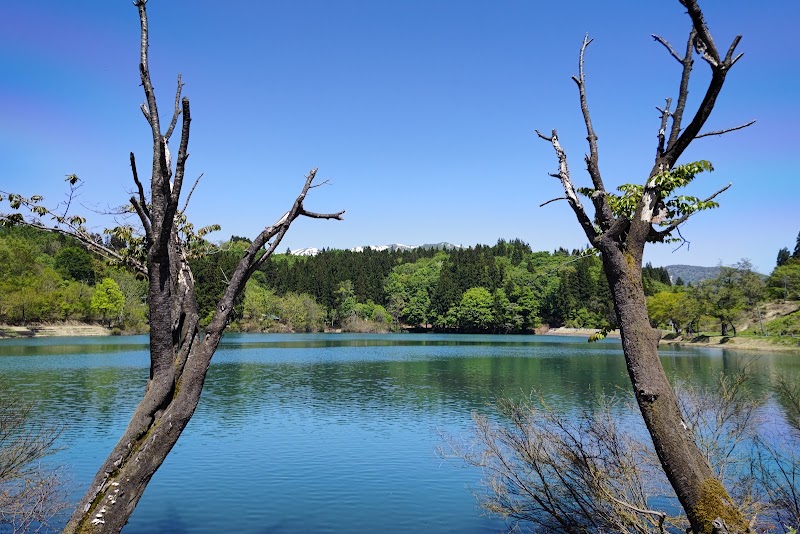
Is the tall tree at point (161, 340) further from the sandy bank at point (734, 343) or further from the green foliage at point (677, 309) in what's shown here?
the green foliage at point (677, 309)

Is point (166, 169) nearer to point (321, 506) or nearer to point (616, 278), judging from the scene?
point (616, 278)

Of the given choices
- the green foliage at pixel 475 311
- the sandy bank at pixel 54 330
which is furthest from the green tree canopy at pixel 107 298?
the green foliage at pixel 475 311

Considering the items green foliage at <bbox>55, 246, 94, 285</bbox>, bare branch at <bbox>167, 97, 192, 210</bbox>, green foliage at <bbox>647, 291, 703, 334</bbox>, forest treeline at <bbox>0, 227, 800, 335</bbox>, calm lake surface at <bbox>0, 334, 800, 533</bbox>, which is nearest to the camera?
bare branch at <bbox>167, 97, 192, 210</bbox>

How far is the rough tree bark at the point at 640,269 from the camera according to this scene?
15.9 ft

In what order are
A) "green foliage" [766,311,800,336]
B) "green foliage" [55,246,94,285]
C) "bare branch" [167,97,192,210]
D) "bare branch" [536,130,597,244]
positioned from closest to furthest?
1. "bare branch" [167,97,192,210]
2. "bare branch" [536,130,597,244]
3. "green foliage" [766,311,800,336]
4. "green foliage" [55,246,94,285]

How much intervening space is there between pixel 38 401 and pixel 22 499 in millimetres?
16300

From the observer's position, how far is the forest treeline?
68562 millimetres

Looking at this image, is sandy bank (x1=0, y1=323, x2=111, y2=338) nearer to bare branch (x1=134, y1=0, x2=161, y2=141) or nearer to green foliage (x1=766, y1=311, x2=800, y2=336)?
bare branch (x1=134, y1=0, x2=161, y2=141)

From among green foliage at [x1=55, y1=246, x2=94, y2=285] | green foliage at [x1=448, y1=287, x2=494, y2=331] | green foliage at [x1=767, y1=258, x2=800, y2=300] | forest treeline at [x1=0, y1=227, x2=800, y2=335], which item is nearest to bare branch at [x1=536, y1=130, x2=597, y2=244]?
forest treeline at [x1=0, y1=227, x2=800, y2=335]

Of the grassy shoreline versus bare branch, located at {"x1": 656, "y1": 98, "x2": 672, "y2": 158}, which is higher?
bare branch, located at {"x1": 656, "y1": 98, "x2": 672, "y2": 158}

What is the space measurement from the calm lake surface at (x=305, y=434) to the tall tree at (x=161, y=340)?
259 inches

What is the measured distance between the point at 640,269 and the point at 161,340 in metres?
4.36

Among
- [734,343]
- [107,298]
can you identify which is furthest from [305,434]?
[107,298]

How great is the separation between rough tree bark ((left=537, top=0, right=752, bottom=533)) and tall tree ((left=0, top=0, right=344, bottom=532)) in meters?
2.84
